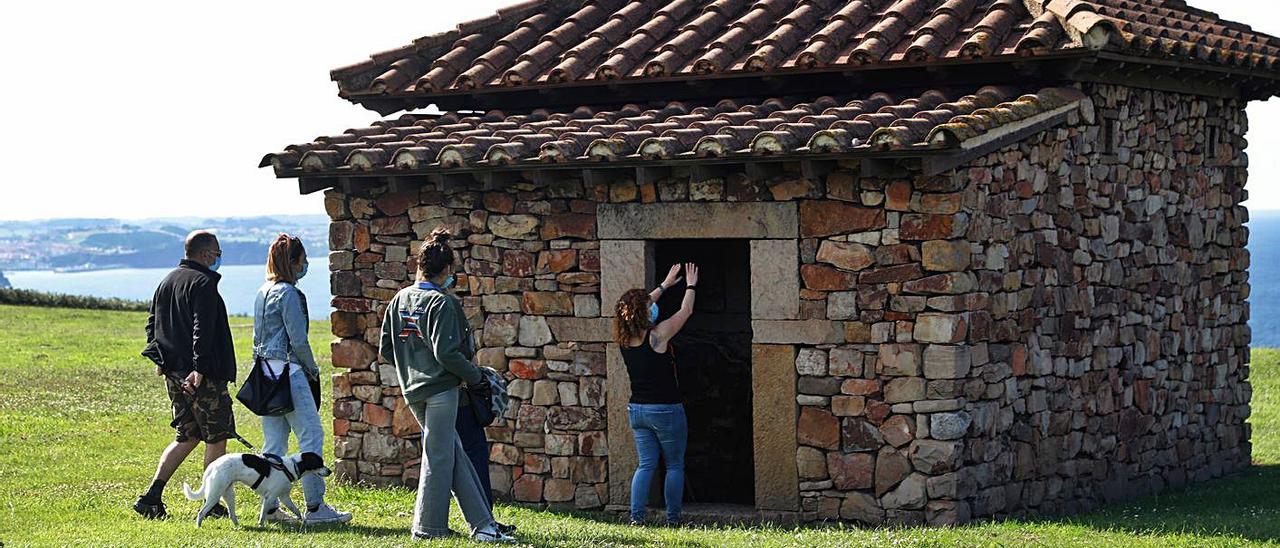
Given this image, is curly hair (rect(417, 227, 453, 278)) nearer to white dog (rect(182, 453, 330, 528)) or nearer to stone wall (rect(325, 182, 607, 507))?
white dog (rect(182, 453, 330, 528))

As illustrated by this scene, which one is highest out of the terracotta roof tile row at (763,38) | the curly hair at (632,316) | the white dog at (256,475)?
the terracotta roof tile row at (763,38)

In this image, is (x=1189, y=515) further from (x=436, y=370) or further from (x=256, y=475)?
(x=256, y=475)

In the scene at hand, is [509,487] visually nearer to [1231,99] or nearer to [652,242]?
[652,242]

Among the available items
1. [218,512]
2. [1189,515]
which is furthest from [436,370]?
[1189,515]

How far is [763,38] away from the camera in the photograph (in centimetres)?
1204

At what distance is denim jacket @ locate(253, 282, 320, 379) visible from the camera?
9.39m

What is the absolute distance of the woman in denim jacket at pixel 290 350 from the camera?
941 centimetres

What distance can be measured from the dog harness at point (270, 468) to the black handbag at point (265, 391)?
0.86ft

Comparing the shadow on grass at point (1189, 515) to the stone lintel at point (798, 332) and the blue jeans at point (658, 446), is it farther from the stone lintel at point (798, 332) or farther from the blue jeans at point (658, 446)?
the stone lintel at point (798, 332)

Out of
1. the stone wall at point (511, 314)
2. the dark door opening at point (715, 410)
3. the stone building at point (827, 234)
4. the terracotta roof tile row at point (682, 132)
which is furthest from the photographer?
the dark door opening at point (715, 410)

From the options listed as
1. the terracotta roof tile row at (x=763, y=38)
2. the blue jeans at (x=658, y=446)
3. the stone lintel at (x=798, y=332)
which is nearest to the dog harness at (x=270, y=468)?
the blue jeans at (x=658, y=446)

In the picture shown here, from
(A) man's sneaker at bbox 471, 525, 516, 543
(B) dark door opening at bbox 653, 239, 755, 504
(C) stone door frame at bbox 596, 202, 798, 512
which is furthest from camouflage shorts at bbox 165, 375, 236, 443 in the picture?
(B) dark door opening at bbox 653, 239, 755, 504

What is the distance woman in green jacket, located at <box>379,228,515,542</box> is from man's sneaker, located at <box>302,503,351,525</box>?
92cm

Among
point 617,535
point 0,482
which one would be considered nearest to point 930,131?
point 617,535
